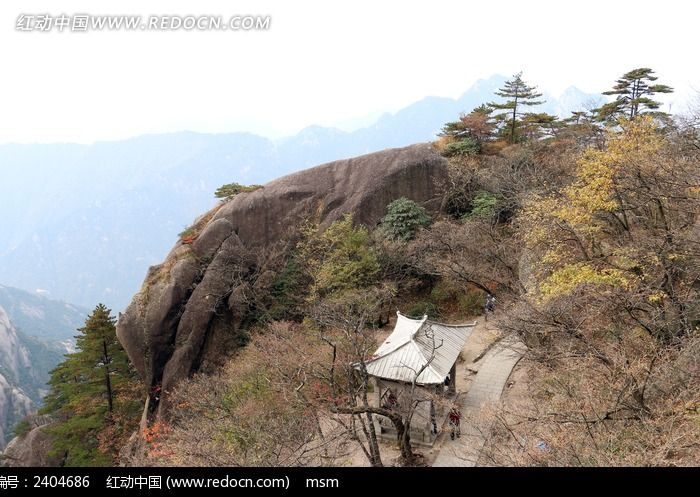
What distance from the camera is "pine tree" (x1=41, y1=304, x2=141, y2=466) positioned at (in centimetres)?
2331

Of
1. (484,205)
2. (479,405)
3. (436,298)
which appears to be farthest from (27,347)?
(479,405)

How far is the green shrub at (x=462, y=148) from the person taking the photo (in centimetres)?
3059

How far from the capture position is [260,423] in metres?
13.5

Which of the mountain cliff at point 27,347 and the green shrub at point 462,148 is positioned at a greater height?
the green shrub at point 462,148

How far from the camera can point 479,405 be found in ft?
57.2

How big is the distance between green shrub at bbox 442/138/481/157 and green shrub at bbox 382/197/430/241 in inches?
248

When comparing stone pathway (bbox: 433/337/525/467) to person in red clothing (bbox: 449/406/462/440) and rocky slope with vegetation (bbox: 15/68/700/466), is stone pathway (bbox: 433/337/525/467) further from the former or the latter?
rocky slope with vegetation (bbox: 15/68/700/466)

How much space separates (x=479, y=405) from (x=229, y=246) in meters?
17.5

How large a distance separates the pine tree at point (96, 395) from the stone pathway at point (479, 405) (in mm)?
18566

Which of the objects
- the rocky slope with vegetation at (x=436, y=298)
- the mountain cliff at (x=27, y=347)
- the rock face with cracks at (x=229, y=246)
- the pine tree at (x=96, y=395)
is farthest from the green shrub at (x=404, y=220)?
the mountain cliff at (x=27, y=347)

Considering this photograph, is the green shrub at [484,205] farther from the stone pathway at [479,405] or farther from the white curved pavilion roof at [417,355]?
the white curved pavilion roof at [417,355]

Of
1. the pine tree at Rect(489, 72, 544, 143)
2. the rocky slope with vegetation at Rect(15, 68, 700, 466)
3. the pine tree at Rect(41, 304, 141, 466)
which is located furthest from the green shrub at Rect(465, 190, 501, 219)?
the pine tree at Rect(41, 304, 141, 466)

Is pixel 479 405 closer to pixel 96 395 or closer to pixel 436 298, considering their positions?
pixel 436 298
